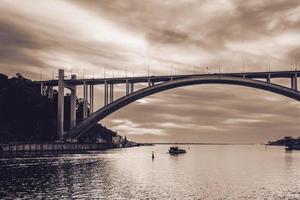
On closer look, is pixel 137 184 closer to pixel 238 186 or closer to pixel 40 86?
pixel 238 186

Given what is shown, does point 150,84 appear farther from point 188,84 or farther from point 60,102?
Answer: point 60,102

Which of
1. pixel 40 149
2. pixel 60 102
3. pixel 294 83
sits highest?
pixel 294 83

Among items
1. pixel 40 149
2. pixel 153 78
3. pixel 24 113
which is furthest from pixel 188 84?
pixel 24 113

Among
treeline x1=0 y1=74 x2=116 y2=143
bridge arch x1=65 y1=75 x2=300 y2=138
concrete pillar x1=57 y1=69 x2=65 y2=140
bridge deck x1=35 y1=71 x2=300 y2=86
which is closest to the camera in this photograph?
bridge arch x1=65 y1=75 x2=300 y2=138

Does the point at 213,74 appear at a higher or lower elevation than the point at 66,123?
higher

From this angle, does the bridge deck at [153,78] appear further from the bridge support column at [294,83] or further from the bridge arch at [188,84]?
the bridge arch at [188,84]

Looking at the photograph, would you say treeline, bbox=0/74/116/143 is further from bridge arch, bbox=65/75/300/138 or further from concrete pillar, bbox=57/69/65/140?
bridge arch, bbox=65/75/300/138

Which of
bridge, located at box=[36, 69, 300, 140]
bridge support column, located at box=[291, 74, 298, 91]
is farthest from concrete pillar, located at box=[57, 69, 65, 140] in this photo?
bridge support column, located at box=[291, 74, 298, 91]

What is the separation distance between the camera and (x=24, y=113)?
363ft

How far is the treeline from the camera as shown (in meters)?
106

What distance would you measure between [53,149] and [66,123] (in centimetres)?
2958

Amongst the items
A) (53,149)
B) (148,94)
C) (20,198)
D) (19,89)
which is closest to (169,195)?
(20,198)

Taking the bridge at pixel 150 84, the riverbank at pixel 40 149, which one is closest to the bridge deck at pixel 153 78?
the bridge at pixel 150 84

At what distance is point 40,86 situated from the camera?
120062mm
